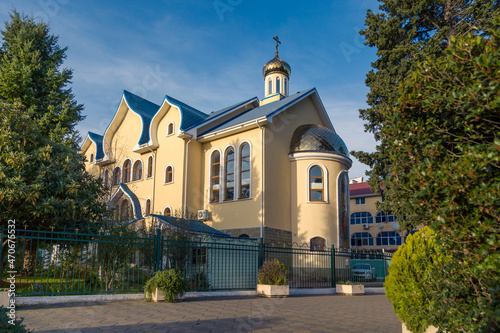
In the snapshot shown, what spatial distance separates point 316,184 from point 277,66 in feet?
34.9

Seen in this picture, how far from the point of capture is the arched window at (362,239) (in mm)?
39622

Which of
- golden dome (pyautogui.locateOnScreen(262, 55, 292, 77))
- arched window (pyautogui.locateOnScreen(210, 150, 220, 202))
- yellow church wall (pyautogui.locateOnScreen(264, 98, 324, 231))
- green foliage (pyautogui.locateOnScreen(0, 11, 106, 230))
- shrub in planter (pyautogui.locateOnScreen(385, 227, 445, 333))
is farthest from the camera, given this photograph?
golden dome (pyautogui.locateOnScreen(262, 55, 292, 77))

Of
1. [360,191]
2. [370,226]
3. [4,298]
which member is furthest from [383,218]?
[4,298]

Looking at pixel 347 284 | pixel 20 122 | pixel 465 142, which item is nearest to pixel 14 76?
pixel 20 122

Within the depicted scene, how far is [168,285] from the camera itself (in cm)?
930

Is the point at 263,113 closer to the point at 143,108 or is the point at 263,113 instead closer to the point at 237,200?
the point at 237,200

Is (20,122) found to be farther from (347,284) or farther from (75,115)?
(347,284)

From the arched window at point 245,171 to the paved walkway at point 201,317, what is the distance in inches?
370

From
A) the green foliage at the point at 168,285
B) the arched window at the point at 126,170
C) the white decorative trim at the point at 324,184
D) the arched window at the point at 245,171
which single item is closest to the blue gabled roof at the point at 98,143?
the arched window at the point at 126,170

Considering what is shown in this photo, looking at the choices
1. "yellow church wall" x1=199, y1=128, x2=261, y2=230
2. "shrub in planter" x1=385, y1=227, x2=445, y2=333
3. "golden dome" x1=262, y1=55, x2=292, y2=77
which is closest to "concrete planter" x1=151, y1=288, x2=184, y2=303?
"shrub in planter" x1=385, y1=227, x2=445, y2=333

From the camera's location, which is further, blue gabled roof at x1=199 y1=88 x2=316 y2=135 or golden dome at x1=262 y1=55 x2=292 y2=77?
golden dome at x1=262 y1=55 x2=292 y2=77

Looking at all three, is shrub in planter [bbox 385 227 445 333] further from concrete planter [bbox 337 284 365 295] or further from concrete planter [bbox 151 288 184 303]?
concrete planter [bbox 337 284 365 295]

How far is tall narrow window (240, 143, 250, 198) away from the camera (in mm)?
18734

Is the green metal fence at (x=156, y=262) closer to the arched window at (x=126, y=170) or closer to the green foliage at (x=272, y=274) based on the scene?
the green foliage at (x=272, y=274)
